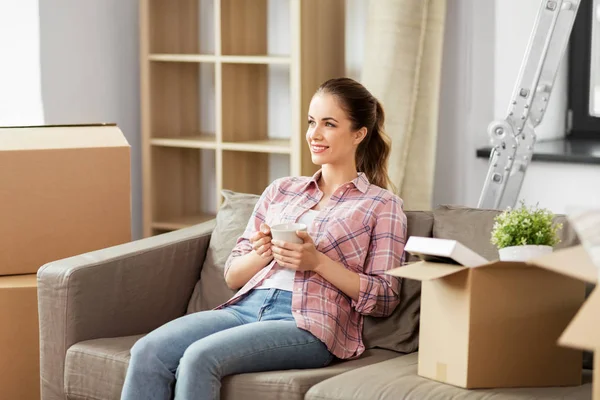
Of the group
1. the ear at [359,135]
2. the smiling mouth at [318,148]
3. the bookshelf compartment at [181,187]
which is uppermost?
the ear at [359,135]

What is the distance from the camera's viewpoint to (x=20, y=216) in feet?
9.18

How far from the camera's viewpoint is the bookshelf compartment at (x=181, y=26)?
3686 millimetres

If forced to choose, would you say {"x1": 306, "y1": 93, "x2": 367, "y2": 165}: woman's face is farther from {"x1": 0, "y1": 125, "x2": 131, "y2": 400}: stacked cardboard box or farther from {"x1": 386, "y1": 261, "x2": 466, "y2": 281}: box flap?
{"x1": 0, "y1": 125, "x2": 131, "y2": 400}: stacked cardboard box

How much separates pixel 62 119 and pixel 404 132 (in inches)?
48.6

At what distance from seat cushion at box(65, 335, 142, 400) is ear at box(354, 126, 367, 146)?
709 mm

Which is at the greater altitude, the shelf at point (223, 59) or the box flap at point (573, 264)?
the shelf at point (223, 59)

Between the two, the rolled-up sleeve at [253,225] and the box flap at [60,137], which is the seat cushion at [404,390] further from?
the box flap at [60,137]

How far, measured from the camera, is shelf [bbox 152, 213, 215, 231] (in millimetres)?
3682

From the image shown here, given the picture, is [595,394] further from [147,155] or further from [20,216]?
[147,155]

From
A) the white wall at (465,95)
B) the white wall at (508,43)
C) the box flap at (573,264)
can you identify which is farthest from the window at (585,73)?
the box flap at (573,264)

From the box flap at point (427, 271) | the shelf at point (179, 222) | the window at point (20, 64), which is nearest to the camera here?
the box flap at point (427, 271)

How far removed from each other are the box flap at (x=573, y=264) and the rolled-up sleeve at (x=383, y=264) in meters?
0.76

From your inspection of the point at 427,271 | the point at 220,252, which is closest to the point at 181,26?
the point at 220,252

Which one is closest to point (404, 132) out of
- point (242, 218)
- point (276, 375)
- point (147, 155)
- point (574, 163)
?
point (574, 163)
